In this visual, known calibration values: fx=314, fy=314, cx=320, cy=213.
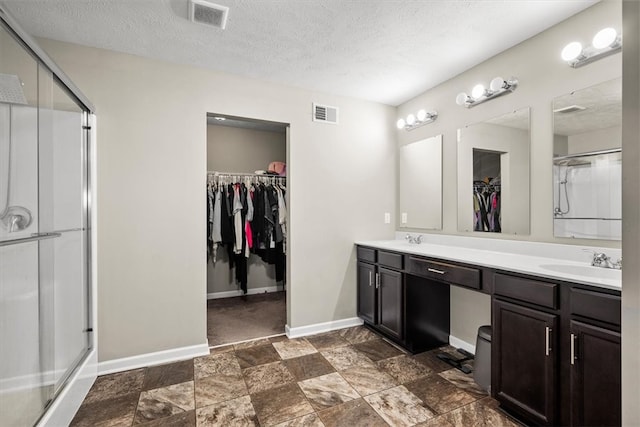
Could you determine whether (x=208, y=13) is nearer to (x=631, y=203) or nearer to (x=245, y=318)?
(x=631, y=203)

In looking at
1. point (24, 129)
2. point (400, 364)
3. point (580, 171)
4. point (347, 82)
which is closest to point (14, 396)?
point (24, 129)

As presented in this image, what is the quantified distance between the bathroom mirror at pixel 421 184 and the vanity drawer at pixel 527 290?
1.18 meters

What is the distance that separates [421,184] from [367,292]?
123 cm

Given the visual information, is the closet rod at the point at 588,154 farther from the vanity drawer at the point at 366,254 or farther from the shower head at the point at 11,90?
the shower head at the point at 11,90

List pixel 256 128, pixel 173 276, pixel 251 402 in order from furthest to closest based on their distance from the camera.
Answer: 1. pixel 256 128
2. pixel 173 276
3. pixel 251 402

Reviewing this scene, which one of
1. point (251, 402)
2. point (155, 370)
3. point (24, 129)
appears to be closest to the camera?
point (24, 129)

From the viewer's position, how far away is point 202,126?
2.68 meters

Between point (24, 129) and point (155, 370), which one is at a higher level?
point (24, 129)

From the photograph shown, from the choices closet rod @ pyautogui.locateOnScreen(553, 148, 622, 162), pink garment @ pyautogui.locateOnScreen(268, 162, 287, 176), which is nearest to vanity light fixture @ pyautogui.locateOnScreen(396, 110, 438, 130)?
closet rod @ pyautogui.locateOnScreen(553, 148, 622, 162)

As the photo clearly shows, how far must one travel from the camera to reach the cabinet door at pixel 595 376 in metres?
1.35

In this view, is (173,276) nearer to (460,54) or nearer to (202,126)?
(202,126)

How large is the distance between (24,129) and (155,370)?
183 centimetres

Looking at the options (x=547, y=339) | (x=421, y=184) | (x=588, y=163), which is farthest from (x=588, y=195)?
(x=421, y=184)

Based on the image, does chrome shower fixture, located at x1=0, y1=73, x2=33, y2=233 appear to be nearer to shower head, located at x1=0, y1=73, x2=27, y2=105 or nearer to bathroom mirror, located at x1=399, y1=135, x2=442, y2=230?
shower head, located at x1=0, y1=73, x2=27, y2=105
